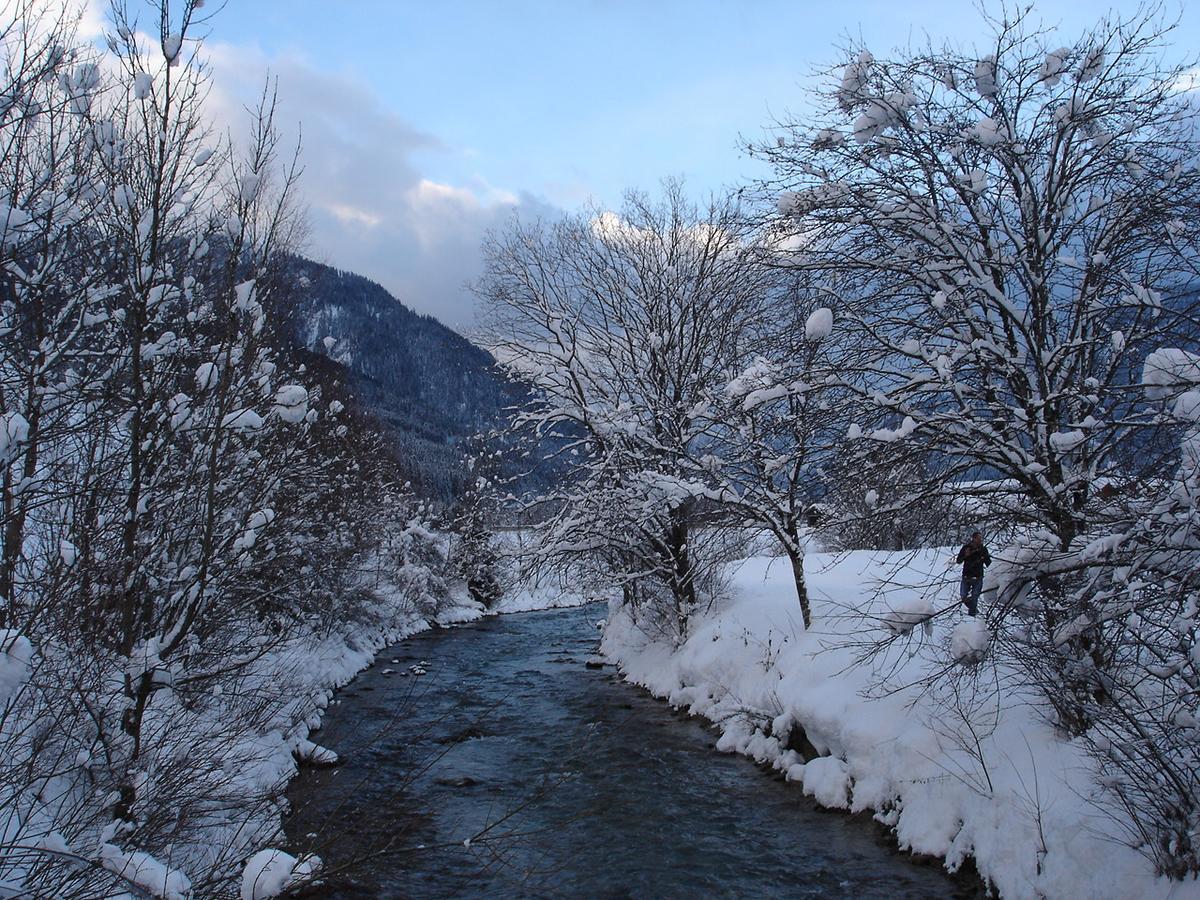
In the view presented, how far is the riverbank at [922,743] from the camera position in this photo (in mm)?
6066

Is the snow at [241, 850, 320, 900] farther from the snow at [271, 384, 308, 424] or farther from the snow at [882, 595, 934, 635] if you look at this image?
the snow at [882, 595, 934, 635]

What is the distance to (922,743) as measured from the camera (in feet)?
27.4

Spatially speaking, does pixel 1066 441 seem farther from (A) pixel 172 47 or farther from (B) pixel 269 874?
(A) pixel 172 47

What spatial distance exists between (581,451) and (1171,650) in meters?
14.4

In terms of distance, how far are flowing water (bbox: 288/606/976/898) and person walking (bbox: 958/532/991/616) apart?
3.00 meters

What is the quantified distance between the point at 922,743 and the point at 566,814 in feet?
14.9

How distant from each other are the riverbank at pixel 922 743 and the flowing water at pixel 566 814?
1.43 ft

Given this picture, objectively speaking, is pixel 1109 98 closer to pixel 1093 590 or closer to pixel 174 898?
pixel 1093 590

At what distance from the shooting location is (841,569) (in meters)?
21.4

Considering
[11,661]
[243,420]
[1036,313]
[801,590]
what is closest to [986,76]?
[1036,313]

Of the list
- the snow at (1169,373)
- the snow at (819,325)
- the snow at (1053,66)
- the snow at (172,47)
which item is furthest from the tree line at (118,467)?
the snow at (1053,66)

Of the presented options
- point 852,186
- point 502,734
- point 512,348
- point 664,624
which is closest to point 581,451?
point 512,348

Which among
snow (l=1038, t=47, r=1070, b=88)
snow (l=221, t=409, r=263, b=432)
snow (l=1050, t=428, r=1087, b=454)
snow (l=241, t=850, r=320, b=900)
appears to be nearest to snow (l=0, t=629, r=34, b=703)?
snow (l=241, t=850, r=320, b=900)

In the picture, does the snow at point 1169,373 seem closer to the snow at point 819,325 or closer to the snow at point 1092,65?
the snow at point 819,325
